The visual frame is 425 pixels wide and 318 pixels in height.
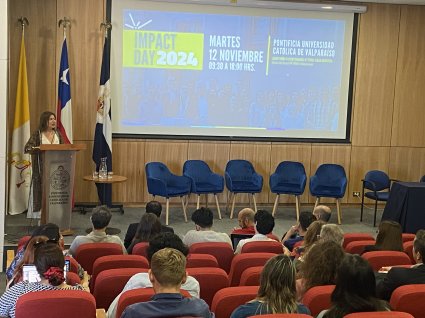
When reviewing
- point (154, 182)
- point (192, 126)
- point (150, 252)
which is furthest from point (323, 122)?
point (150, 252)

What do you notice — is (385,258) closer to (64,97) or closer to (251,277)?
(251,277)

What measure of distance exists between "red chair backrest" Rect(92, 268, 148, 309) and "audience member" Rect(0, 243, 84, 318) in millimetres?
443

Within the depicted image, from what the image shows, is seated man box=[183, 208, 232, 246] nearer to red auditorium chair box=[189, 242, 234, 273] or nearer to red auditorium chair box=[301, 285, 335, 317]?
red auditorium chair box=[189, 242, 234, 273]

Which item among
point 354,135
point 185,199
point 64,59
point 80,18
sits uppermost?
point 80,18

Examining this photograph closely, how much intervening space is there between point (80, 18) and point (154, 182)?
9.49 feet

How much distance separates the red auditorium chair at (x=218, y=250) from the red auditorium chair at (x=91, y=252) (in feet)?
2.13

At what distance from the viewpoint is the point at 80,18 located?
9.86 meters

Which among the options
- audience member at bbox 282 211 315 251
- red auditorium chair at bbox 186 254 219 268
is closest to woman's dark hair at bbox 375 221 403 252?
audience member at bbox 282 211 315 251

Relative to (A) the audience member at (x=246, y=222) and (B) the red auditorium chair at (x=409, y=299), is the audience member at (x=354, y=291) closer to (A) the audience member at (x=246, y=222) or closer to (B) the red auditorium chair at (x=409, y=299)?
(B) the red auditorium chair at (x=409, y=299)

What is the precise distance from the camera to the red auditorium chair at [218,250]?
210 inches

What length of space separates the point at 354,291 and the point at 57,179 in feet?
17.0

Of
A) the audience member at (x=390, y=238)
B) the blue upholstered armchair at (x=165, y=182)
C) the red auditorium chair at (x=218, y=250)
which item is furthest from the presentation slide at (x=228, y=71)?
the audience member at (x=390, y=238)

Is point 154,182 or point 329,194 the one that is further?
point 329,194

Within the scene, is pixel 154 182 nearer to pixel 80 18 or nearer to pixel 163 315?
pixel 80 18
